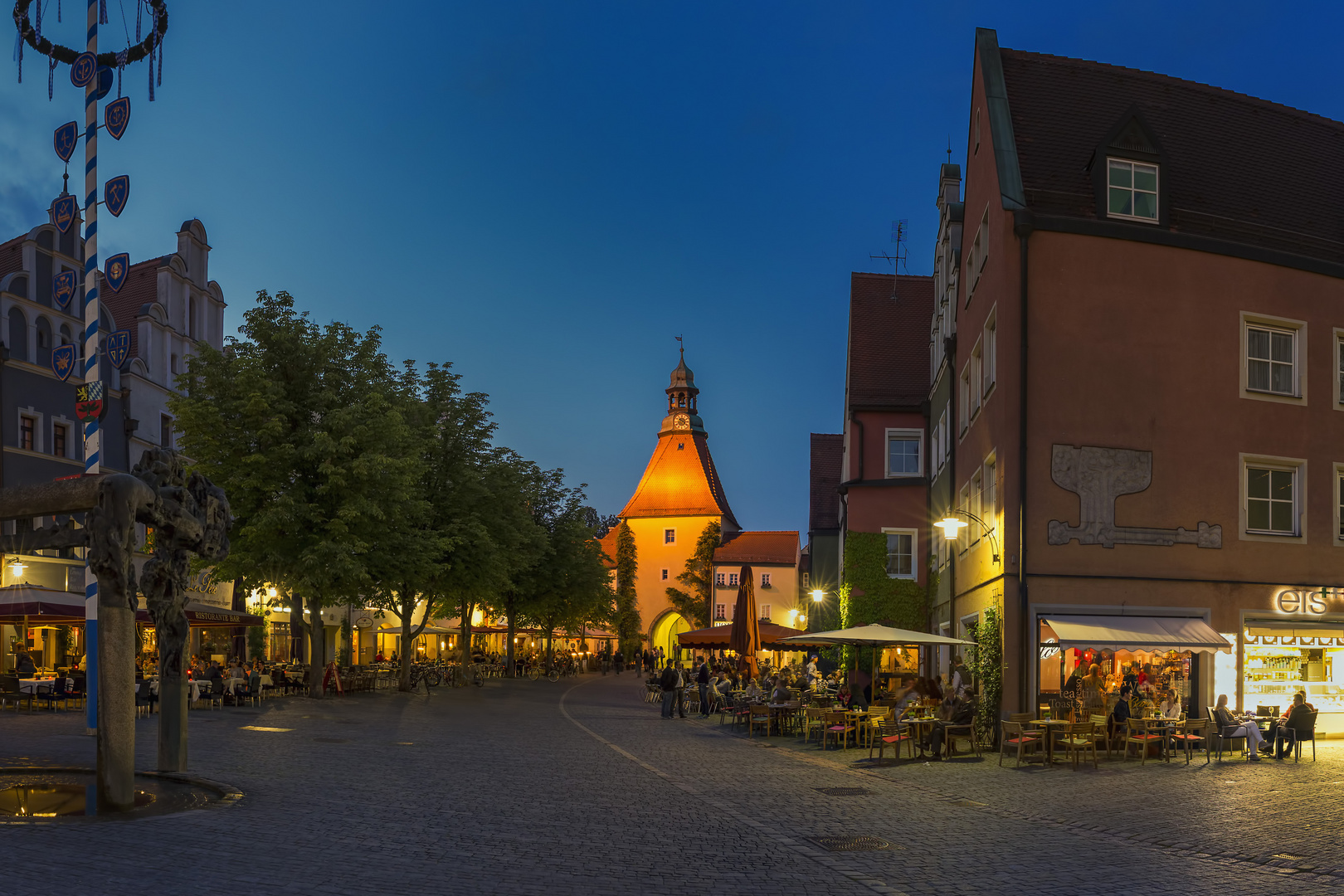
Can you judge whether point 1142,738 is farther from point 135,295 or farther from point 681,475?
point 681,475

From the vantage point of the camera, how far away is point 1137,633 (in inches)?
816

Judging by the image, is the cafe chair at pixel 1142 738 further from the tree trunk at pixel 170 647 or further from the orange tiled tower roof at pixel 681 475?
the orange tiled tower roof at pixel 681 475

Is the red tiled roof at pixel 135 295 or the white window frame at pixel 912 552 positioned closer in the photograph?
the white window frame at pixel 912 552

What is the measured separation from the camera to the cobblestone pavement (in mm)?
9422

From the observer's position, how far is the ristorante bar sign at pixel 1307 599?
2272cm

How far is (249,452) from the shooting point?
110 ft

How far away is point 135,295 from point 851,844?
140ft

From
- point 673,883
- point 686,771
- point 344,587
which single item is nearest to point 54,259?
point 344,587

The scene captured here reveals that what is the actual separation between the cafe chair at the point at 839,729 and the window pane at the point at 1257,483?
8628mm

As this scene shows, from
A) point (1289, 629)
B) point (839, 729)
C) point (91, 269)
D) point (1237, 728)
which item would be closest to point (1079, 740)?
point (1237, 728)

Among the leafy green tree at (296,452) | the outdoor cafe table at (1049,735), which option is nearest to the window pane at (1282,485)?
the outdoor cafe table at (1049,735)

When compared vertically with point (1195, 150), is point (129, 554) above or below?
below

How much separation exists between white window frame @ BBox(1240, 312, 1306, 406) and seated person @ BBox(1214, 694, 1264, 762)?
6.18 metres

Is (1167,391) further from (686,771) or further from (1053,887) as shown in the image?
(1053,887)
